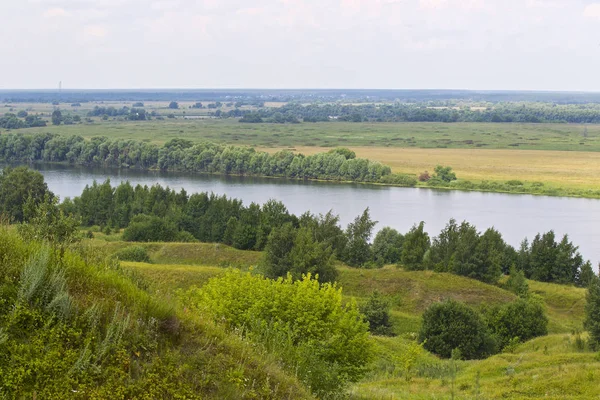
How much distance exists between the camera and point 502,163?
97312 mm

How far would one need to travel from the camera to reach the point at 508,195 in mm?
75500

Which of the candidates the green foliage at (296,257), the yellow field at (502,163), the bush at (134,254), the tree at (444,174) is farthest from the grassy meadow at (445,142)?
the bush at (134,254)

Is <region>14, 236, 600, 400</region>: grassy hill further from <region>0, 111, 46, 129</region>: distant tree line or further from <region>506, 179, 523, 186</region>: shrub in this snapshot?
<region>0, 111, 46, 129</region>: distant tree line

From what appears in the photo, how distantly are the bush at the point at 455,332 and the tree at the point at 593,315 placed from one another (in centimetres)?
362

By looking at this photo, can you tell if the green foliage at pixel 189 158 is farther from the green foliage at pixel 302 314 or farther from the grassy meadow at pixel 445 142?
the green foliage at pixel 302 314

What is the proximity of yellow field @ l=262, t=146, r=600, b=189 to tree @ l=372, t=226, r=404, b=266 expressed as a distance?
3967 centimetres

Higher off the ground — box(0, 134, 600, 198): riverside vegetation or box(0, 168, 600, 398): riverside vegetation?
box(0, 168, 600, 398): riverside vegetation

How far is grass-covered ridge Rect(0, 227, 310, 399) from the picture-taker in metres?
6.12

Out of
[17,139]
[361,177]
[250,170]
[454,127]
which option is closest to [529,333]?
[361,177]

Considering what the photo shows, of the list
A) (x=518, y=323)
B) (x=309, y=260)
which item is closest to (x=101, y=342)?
(x=518, y=323)

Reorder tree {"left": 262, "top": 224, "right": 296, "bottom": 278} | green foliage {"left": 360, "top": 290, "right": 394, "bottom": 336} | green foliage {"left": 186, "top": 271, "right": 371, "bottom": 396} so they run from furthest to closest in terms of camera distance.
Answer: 1. tree {"left": 262, "top": 224, "right": 296, "bottom": 278}
2. green foliage {"left": 360, "top": 290, "right": 394, "bottom": 336}
3. green foliage {"left": 186, "top": 271, "right": 371, "bottom": 396}

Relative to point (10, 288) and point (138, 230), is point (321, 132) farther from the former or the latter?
point (10, 288)

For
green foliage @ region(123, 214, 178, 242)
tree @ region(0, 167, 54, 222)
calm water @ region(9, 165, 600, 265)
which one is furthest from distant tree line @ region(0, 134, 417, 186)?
green foliage @ region(123, 214, 178, 242)

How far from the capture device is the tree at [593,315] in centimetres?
1988
